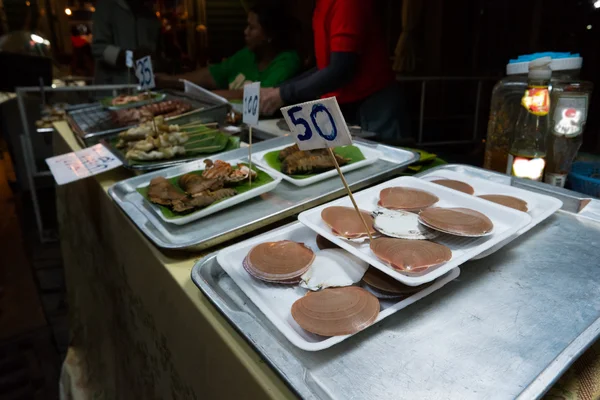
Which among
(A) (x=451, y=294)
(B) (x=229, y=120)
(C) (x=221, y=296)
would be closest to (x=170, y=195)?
(C) (x=221, y=296)

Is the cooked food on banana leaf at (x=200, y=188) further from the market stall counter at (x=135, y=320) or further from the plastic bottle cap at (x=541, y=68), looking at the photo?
the plastic bottle cap at (x=541, y=68)

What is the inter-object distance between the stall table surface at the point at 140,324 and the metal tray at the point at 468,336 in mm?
17

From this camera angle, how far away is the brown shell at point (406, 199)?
40.1 inches

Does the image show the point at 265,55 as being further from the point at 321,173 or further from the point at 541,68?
the point at 541,68

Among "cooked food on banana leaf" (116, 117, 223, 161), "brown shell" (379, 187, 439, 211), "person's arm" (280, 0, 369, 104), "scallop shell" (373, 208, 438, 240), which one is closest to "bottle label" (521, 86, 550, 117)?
"brown shell" (379, 187, 439, 211)

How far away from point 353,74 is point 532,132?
1.30 m

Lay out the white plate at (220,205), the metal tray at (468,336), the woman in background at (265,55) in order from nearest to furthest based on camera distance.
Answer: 1. the metal tray at (468,336)
2. the white plate at (220,205)
3. the woman in background at (265,55)

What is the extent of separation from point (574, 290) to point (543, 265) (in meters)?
0.09

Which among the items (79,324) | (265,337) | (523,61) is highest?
(523,61)

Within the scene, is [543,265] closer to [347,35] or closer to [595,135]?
[595,135]

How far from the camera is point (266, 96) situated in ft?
8.48

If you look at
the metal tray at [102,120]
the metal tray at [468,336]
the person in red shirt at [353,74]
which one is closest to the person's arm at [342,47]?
the person in red shirt at [353,74]

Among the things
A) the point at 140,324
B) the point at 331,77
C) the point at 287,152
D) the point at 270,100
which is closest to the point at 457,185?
A: the point at 287,152

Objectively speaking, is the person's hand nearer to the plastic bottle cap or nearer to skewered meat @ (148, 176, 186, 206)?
skewered meat @ (148, 176, 186, 206)
